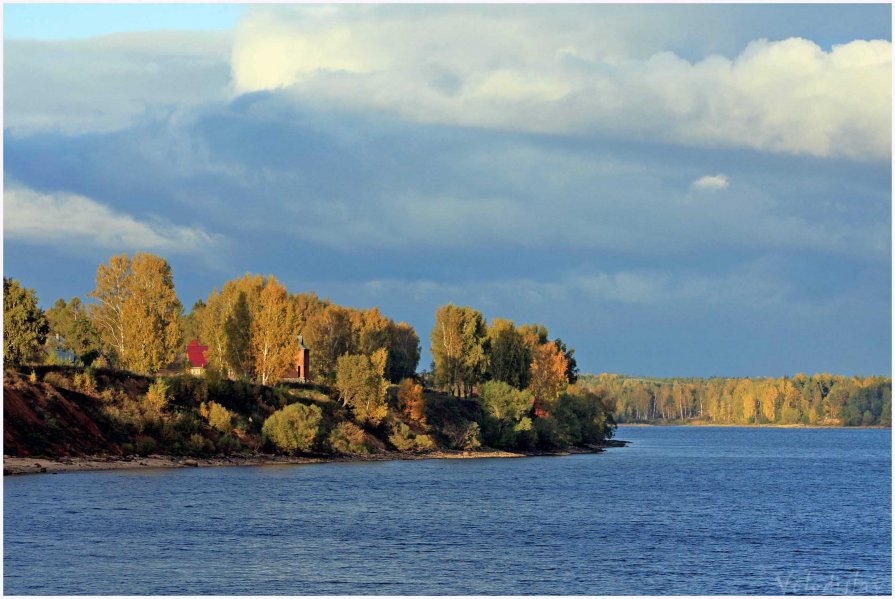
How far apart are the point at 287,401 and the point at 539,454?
40.8 meters

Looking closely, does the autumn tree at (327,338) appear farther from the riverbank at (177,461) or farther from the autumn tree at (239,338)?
the autumn tree at (239,338)

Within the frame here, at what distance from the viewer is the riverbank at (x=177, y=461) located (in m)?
83.6

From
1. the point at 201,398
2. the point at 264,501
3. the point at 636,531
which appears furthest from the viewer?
the point at 201,398

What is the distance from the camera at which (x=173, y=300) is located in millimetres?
114062

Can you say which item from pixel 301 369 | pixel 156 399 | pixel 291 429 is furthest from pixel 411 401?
pixel 156 399

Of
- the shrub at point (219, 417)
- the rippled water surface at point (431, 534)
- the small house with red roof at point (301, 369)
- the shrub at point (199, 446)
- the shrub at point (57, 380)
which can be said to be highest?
the small house with red roof at point (301, 369)

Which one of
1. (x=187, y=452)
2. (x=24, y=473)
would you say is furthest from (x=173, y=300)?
(x=24, y=473)

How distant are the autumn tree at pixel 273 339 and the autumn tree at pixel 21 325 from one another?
87.8 feet

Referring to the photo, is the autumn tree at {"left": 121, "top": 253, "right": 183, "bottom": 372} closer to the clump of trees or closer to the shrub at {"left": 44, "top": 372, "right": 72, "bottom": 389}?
the shrub at {"left": 44, "top": 372, "right": 72, "bottom": 389}

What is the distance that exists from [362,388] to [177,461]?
29.3m

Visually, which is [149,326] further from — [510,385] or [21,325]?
[510,385]

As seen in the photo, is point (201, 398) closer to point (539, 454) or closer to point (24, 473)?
point (24, 473)

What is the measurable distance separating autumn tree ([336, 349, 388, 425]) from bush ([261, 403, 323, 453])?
11.8m

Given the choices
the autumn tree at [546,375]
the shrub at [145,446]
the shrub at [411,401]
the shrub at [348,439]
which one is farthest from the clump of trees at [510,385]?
the shrub at [145,446]
